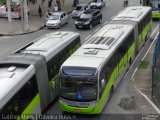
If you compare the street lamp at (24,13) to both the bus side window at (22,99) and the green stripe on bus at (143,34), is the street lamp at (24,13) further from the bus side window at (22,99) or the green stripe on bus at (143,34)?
the bus side window at (22,99)

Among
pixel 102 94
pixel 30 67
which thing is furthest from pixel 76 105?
pixel 30 67

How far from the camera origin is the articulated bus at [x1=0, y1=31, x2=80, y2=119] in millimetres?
16109

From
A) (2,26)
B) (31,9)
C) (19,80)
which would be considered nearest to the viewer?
(19,80)

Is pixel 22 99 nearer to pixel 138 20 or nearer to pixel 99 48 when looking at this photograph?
pixel 99 48

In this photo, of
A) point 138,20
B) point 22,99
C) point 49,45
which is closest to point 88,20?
point 138,20

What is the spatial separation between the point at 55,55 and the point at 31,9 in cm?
3292

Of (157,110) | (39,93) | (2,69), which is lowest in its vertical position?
(157,110)

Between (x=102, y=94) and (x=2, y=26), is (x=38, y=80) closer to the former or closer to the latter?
(x=102, y=94)

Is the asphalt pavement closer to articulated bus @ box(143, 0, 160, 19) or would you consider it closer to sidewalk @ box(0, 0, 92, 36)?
articulated bus @ box(143, 0, 160, 19)

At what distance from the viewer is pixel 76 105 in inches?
756

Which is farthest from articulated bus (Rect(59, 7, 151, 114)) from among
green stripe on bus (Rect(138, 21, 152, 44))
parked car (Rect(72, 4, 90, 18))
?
parked car (Rect(72, 4, 90, 18))

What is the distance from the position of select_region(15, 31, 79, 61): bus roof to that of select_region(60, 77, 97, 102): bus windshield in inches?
80.3

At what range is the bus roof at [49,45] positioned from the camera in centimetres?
2098

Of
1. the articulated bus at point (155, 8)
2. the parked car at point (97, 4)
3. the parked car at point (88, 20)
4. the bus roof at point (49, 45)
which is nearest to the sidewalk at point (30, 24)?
the parked car at point (97, 4)
